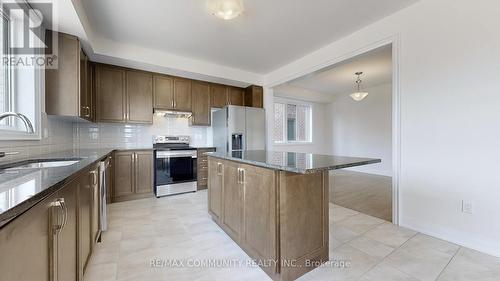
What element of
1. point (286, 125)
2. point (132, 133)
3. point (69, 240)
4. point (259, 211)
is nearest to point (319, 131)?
point (286, 125)

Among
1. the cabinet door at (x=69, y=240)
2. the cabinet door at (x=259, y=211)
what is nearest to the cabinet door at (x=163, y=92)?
the cabinet door at (x=259, y=211)

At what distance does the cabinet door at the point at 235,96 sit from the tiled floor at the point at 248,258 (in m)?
2.90

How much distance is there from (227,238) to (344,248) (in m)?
1.16

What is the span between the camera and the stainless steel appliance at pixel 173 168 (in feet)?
11.9

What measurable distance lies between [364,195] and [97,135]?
491 cm

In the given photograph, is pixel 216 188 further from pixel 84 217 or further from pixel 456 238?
pixel 456 238

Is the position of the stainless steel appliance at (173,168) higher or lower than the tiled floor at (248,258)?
higher

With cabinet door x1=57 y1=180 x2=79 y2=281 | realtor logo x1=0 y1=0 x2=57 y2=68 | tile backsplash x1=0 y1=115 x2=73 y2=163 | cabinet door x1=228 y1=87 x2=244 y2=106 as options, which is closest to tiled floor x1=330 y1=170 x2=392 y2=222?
cabinet door x1=228 y1=87 x2=244 y2=106

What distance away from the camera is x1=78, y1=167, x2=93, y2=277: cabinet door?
50.3 inches

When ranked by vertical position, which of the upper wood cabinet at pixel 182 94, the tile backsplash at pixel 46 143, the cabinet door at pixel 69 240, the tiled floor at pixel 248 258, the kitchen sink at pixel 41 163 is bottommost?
the tiled floor at pixel 248 258

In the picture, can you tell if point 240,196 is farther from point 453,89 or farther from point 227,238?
A: point 453,89

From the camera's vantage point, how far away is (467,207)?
6.47 feet

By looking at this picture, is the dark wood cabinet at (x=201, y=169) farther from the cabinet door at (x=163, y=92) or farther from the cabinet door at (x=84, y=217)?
the cabinet door at (x=84, y=217)

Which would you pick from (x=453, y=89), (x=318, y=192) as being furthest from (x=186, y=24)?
(x=453, y=89)
